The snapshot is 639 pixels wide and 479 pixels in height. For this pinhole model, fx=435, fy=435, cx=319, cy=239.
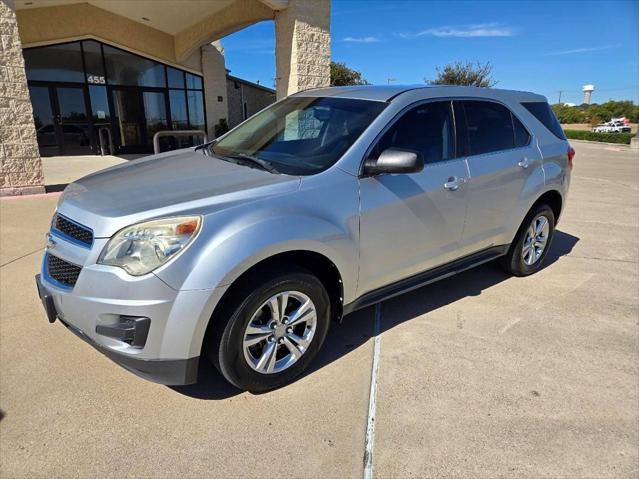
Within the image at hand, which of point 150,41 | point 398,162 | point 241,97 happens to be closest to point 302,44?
point 398,162

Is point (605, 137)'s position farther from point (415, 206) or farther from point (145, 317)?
point (145, 317)

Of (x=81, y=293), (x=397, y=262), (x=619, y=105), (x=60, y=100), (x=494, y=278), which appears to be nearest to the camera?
(x=81, y=293)

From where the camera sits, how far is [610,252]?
18.5ft

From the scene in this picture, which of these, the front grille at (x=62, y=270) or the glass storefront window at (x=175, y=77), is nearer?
the front grille at (x=62, y=270)

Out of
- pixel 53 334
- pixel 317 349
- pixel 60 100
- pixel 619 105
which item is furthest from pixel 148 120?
pixel 619 105

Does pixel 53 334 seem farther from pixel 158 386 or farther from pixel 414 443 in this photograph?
pixel 414 443

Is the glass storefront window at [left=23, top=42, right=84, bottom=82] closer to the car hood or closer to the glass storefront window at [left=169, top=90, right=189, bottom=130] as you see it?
the glass storefront window at [left=169, top=90, right=189, bottom=130]

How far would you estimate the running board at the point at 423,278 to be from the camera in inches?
122

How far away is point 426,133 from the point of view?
342 cm

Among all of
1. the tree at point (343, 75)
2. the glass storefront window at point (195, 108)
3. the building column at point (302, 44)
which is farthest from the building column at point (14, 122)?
the tree at point (343, 75)

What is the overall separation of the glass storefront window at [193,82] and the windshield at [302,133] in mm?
15896

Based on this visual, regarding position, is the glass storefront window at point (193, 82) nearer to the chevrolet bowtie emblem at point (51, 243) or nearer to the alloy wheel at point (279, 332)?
the chevrolet bowtie emblem at point (51, 243)

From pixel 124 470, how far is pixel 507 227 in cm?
360

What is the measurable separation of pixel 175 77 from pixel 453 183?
56.0 feet
